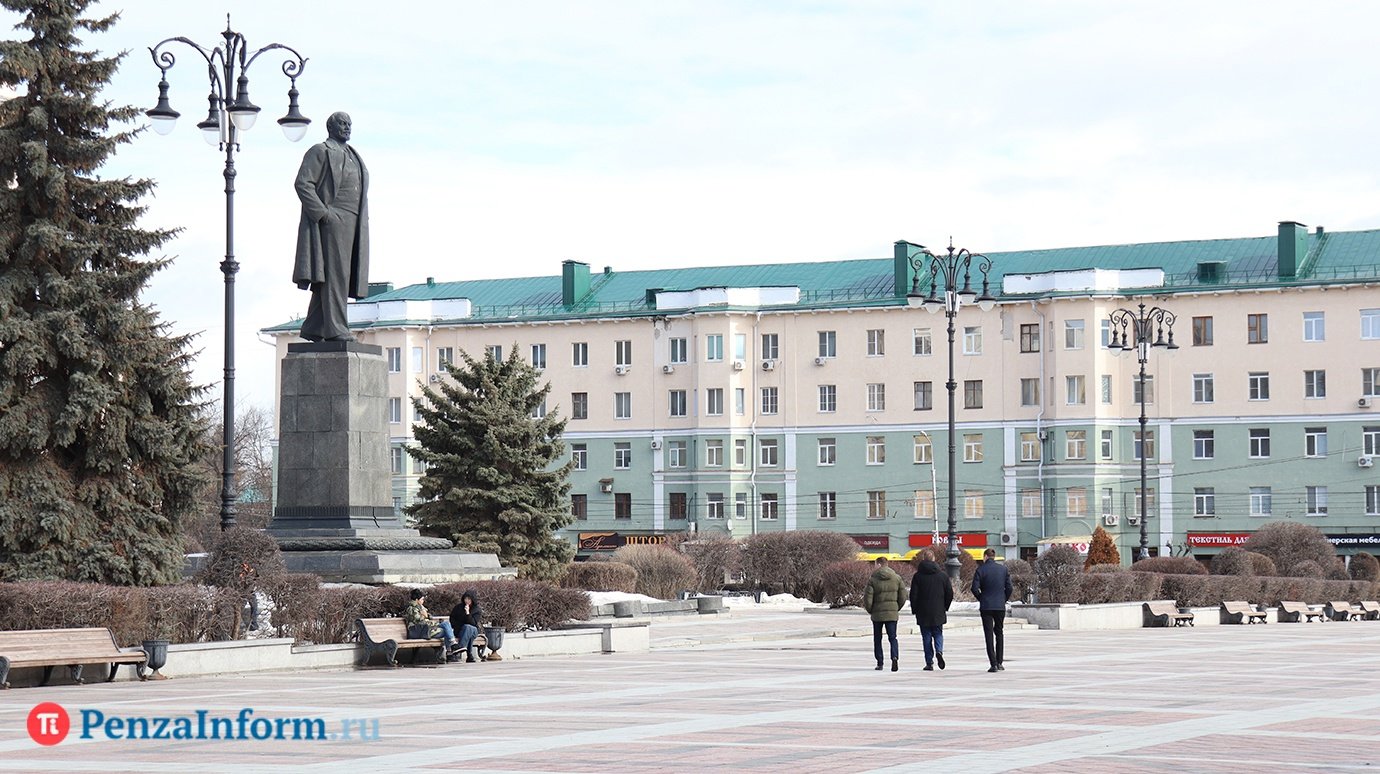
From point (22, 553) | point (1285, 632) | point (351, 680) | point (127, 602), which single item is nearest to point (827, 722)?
point (351, 680)

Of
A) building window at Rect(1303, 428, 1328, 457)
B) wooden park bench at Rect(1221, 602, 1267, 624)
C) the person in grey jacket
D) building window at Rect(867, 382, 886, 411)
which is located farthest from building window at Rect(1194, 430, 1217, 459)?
the person in grey jacket

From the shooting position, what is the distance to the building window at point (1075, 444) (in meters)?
75.8

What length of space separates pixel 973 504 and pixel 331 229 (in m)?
54.5

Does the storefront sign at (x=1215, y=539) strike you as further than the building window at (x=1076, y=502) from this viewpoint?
No

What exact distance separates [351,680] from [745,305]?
62.1 m

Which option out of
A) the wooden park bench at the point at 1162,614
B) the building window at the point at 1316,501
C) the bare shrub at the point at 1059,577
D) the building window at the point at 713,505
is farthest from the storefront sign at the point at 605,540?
the wooden park bench at the point at 1162,614

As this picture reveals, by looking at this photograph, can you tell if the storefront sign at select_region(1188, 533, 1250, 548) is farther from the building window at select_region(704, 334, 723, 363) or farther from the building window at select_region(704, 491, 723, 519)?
the building window at select_region(704, 334, 723, 363)

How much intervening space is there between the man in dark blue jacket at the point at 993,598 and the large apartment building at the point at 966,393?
50.2m

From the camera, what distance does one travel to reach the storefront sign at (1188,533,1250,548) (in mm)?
73688

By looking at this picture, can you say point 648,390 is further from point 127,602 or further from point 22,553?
point 127,602

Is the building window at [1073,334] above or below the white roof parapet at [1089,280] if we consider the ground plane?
below

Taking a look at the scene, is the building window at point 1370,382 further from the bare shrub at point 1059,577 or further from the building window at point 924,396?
the bare shrub at point 1059,577

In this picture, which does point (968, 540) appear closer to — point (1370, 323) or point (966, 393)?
point (966, 393)

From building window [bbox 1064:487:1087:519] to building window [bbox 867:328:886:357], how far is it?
954 cm
